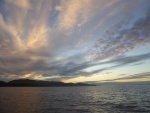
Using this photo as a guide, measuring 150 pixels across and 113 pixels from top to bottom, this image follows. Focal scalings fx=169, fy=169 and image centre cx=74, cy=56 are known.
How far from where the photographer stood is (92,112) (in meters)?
44.0

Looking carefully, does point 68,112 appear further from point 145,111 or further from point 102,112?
point 145,111

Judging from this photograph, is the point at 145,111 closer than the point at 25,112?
No

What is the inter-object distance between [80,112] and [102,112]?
5.79 meters

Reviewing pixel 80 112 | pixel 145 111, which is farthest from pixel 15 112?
pixel 145 111

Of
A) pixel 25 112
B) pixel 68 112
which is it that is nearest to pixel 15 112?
pixel 25 112

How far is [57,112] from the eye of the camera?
43688mm

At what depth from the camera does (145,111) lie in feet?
149

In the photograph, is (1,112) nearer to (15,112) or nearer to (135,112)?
(15,112)

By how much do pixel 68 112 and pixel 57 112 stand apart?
2.84 metres

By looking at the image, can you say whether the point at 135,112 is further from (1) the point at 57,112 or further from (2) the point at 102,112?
(1) the point at 57,112

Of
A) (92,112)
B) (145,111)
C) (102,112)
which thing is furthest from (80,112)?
(145,111)

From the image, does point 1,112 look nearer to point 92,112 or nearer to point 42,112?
point 42,112

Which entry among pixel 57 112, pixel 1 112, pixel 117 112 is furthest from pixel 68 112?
pixel 1 112

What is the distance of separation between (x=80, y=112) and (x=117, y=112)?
31.6 ft
